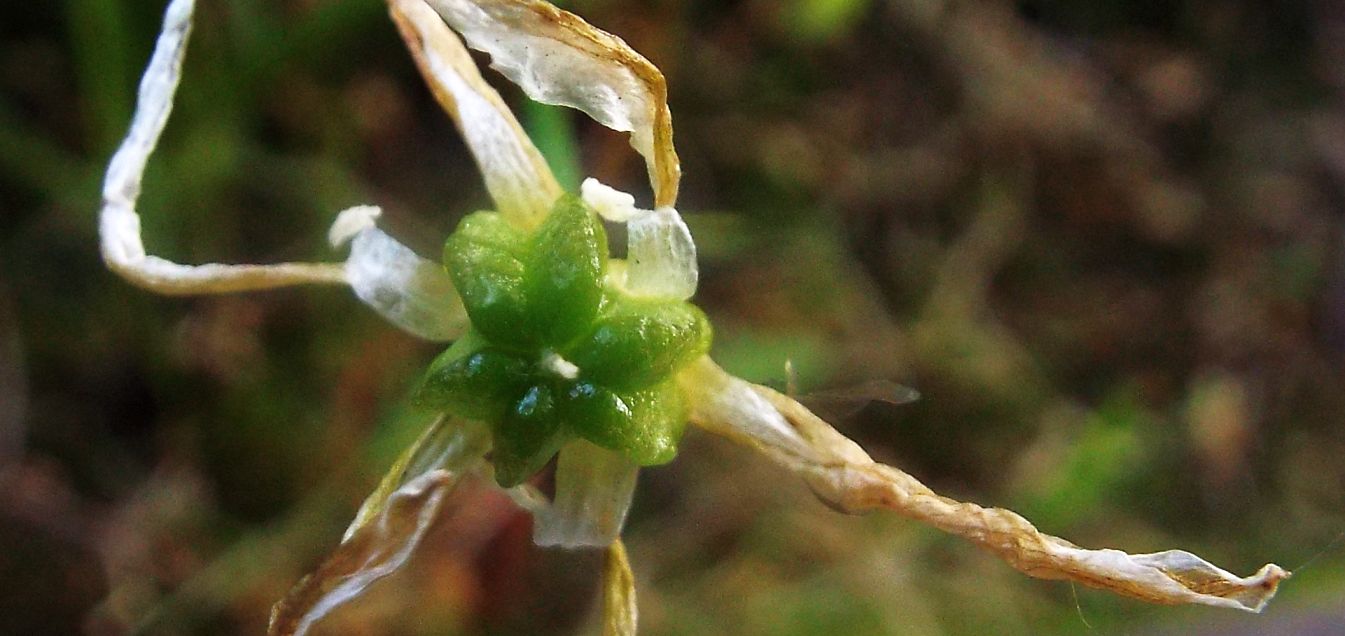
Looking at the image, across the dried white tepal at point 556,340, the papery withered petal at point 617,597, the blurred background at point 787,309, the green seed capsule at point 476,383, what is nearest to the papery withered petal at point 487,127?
the dried white tepal at point 556,340

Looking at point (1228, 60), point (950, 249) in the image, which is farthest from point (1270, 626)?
point (1228, 60)

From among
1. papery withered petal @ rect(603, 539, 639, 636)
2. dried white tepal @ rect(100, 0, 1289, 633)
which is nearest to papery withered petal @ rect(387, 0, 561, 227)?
dried white tepal @ rect(100, 0, 1289, 633)

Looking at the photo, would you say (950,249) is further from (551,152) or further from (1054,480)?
(551,152)

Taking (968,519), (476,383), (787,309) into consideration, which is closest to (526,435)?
(476,383)

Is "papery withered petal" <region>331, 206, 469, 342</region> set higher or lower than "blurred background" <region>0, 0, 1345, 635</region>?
higher

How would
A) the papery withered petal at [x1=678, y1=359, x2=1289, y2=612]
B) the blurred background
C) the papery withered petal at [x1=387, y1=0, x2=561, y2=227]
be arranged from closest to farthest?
the papery withered petal at [x1=678, y1=359, x2=1289, y2=612] < the papery withered petal at [x1=387, y1=0, x2=561, y2=227] < the blurred background

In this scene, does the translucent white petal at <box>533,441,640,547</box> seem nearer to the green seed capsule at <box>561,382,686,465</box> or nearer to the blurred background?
the green seed capsule at <box>561,382,686,465</box>

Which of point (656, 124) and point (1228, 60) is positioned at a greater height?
point (656, 124)

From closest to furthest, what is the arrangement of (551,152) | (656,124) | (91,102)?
(656,124) → (551,152) → (91,102)
